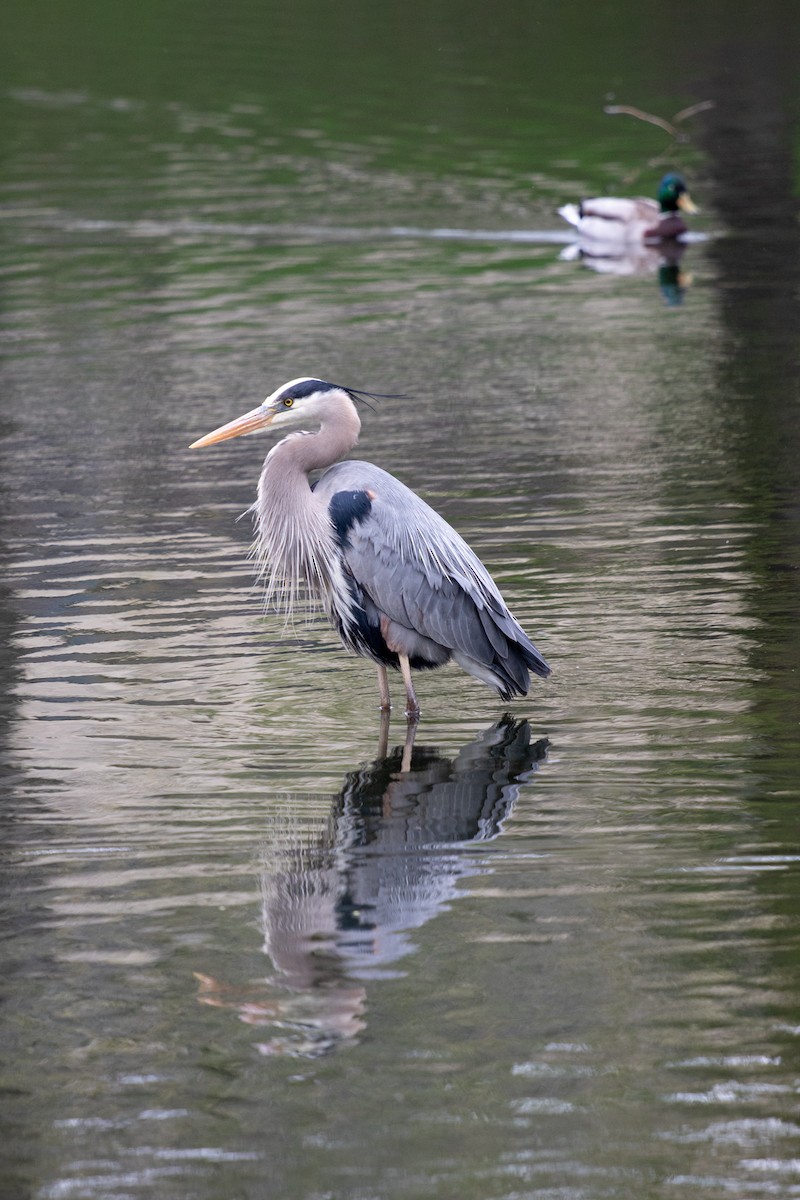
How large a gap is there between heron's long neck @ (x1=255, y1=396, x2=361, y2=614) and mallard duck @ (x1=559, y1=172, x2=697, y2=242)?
12532 mm

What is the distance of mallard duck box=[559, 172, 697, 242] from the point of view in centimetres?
2002

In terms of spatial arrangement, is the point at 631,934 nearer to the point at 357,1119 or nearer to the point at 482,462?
the point at 357,1119

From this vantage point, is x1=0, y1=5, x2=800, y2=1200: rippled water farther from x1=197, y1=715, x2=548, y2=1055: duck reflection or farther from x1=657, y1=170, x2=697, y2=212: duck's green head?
x1=657, y1=170, x2=697, y2=212: duck's green head

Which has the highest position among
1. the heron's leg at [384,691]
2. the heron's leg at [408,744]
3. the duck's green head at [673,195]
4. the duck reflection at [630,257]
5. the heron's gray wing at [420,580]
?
the duck's green head at [673,195]

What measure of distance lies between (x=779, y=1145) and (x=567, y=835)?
2.07m

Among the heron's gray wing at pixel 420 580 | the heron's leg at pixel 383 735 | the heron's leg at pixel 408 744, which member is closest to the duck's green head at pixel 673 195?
the heron's gray wing at pixel 420 580

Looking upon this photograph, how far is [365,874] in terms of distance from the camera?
6.23m

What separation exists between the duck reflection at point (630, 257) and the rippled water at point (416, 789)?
2.40m

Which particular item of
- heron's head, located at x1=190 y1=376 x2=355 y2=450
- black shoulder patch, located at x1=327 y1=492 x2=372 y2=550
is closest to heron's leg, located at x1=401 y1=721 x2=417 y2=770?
black shoulder patch, located at x1=327 y1=492 x2=372 y2=550

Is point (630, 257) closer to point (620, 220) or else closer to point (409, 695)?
point (620, 220)

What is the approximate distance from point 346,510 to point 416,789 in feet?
4.54

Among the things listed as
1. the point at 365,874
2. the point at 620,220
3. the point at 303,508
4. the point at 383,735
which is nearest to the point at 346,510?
the point at 303,508

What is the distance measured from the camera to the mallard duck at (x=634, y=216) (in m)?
20.0

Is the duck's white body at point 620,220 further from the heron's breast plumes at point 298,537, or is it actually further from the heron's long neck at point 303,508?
the heron's breast plumes at point 298,537
